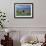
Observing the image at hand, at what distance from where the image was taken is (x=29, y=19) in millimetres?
4539

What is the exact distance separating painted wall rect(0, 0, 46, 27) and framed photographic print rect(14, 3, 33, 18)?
3.8 inches

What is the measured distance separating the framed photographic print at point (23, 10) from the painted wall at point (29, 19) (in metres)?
0.10

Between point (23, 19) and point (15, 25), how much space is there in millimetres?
319

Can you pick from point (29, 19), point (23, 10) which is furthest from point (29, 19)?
point (23, 10)

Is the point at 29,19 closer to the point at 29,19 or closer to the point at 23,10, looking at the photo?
the point at 29,19

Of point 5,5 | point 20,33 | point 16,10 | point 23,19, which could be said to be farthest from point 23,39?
point 5,5

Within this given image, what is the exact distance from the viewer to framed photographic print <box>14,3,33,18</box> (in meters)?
4.50

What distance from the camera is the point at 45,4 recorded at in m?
4.52

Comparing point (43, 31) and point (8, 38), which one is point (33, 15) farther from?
point (8, 38)

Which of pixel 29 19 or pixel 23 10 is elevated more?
pixel 23 10

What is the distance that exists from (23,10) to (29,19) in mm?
344

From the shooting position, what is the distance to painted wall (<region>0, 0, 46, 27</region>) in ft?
14.9

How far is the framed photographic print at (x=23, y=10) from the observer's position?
450cm

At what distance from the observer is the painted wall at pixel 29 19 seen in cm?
453
